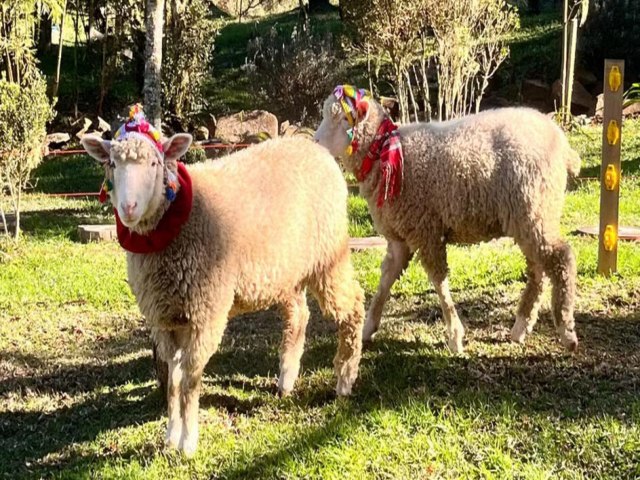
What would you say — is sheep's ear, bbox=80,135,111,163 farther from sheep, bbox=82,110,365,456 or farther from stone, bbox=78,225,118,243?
stone, bbox=78,225,118,243

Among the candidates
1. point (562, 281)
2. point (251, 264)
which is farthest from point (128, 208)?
point (562, 281)

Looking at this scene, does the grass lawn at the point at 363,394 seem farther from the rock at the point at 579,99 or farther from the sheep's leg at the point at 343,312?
the rock at the point at 579,99

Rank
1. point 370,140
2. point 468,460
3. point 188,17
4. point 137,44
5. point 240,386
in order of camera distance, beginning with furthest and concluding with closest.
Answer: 1. point 137,44
2. point 188,17
3. point 370,140
4. point 240,386
5. point 468,460

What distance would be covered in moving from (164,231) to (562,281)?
97.4 inches

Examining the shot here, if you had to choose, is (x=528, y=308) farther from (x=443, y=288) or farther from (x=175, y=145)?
(x=175, y=145)

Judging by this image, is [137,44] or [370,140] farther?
[137,44]

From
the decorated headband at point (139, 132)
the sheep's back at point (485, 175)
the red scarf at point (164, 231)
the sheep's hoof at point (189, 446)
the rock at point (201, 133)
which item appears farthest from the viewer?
the rock at point (201, 133)

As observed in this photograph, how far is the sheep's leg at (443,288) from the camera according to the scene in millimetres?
4688

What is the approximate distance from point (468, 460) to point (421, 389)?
69cm

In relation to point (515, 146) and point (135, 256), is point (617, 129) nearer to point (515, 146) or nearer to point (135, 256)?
point (515, 146)

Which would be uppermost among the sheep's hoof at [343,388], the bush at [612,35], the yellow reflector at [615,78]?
the bush at [612,35]

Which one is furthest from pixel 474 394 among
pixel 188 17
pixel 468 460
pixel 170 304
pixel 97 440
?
pixel 188 17

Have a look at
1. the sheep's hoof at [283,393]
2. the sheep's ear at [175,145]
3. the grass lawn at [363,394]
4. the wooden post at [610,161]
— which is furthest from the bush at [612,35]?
the sheep's ear at [175,145]

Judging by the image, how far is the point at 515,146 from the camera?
180 inches
